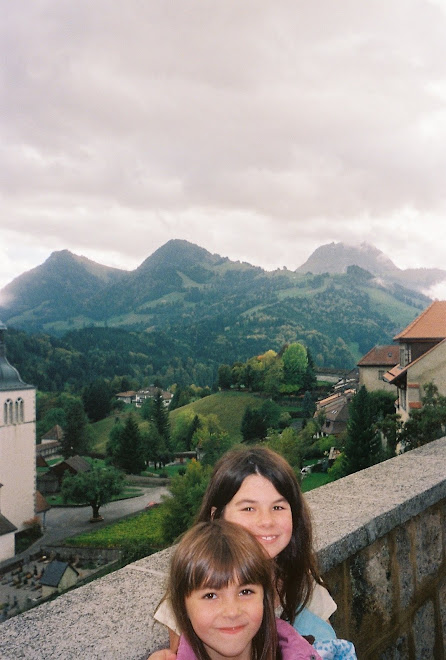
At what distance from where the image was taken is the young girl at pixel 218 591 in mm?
1287

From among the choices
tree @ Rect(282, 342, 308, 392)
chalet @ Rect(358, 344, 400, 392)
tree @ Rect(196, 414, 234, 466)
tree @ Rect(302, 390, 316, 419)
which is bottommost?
tree @ Rect(196, 414, 234, 466)

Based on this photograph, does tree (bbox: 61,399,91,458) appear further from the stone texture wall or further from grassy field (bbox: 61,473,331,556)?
the stone texture wall

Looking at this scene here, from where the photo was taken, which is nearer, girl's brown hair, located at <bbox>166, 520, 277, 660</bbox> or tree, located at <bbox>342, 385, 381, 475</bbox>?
girl's brown hair, located at <bbox>166, 520, 277, 660</bbox>

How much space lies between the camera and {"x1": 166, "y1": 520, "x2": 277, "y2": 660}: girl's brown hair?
50.8 inches

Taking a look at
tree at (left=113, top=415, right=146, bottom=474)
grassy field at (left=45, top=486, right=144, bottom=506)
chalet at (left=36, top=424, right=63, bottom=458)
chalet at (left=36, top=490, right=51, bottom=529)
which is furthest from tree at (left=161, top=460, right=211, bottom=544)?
chalet at (left=36, top=424, right=63, bottom=458)

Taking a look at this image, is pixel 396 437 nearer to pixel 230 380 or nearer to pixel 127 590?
pixel 127 590

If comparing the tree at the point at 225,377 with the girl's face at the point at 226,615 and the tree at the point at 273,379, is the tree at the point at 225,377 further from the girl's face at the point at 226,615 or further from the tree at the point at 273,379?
the girl's face at the point at 226,615

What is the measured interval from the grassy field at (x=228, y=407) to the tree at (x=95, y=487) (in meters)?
26.2

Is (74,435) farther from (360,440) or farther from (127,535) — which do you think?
(360,440)

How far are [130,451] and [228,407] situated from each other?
21591mm

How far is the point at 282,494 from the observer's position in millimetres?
1778

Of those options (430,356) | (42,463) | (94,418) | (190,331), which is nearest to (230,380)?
(94,418)

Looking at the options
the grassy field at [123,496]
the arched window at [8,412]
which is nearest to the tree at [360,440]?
the grassy field at [123,496]

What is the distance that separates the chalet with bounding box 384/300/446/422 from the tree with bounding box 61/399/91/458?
68.1 metres
